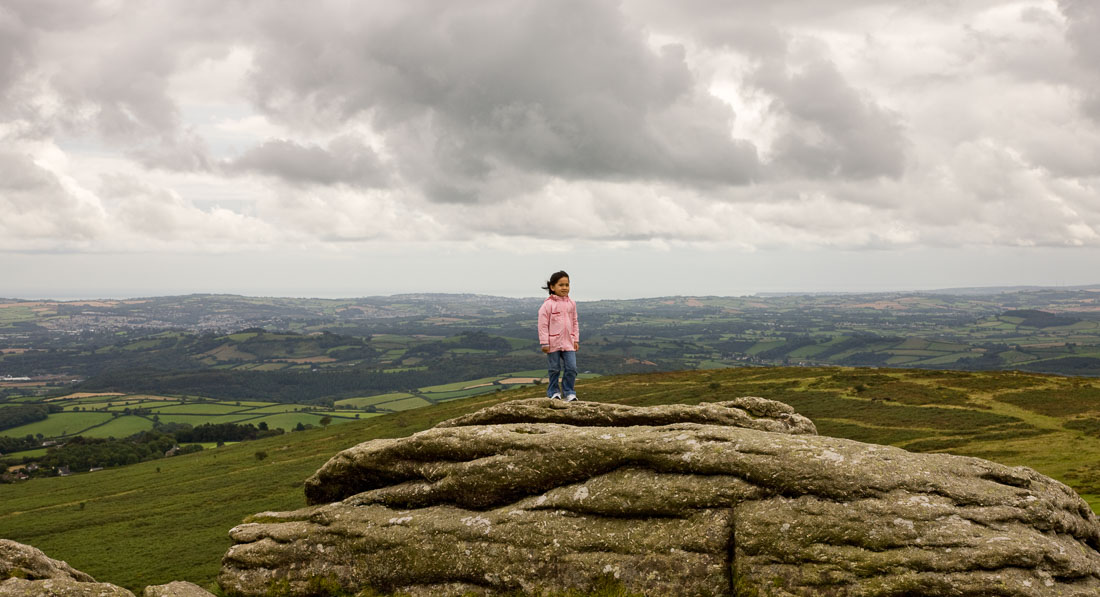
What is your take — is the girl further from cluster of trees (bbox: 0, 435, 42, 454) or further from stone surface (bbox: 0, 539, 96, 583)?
cluster of trees (bbox: 0, 435, 42, 454)

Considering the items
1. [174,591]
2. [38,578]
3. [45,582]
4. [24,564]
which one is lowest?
[174,591]

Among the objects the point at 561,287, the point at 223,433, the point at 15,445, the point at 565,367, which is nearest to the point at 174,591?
the point at 565,367

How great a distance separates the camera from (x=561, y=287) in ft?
88.3

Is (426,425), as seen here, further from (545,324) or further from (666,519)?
(666,519)

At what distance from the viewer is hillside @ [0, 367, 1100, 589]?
185 ft

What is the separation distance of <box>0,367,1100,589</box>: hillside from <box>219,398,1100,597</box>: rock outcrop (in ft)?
79.4

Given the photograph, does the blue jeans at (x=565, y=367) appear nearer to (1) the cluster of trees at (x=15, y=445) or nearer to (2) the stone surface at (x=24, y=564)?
(2) the stone surface at (x=24, y=564)

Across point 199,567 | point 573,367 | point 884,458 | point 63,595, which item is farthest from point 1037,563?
point 199,567

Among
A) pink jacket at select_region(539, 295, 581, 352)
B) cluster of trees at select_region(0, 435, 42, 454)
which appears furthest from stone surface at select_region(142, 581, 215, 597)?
cluster of trees at select_region(0, 435, 42, 454)

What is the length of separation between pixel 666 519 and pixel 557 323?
9.97 metres

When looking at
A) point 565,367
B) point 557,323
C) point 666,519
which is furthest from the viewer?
point 565,367

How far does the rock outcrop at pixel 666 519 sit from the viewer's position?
16.6 m

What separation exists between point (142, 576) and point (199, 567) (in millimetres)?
5880

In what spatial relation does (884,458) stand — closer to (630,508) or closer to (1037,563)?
(1037,563)
